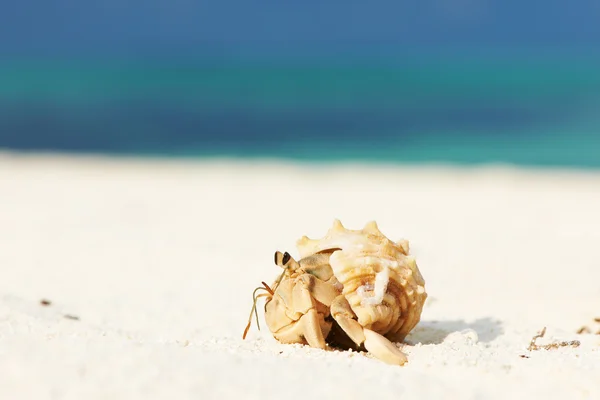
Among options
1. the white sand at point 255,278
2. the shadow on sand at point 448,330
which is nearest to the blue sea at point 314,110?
the white sand at point 255,278

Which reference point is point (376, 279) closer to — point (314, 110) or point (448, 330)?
point (448, 330)

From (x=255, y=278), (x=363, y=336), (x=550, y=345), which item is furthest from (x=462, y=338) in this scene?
(x=255, y=278)

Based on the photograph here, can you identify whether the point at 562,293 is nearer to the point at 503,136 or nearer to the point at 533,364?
the point at 533,364

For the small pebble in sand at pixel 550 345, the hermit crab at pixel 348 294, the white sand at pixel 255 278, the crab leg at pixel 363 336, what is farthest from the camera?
the small pebble in sand at pixel 550 345

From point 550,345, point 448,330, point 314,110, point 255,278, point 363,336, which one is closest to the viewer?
point 363,336

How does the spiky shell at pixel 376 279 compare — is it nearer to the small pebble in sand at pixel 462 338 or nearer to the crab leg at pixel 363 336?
the crab leg at pixel 363 336
